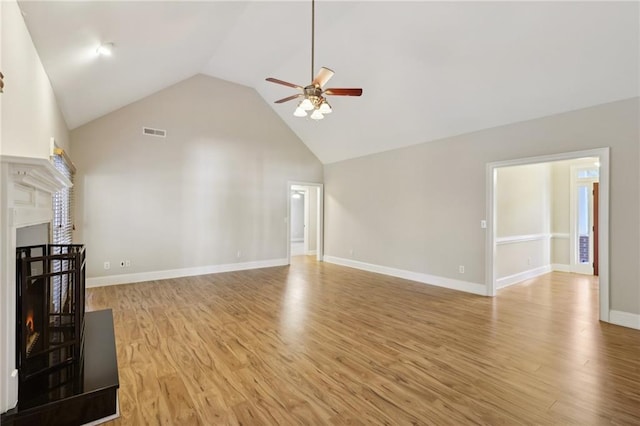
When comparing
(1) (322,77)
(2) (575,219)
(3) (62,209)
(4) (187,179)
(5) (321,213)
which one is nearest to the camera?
(1) (322,77)

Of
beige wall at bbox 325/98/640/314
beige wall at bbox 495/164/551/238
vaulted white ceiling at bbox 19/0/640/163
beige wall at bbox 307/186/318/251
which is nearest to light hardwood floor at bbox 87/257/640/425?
beige wall at bbox 325/98/640/314

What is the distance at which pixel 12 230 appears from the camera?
1816 mm

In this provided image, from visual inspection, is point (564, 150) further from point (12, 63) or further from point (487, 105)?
point (12, 63)

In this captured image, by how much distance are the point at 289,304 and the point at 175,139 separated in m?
4.19

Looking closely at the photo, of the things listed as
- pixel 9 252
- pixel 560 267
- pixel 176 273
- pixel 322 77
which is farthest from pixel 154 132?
pixel 560 267

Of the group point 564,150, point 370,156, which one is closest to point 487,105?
point 564,150

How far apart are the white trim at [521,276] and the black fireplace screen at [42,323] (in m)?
5.86

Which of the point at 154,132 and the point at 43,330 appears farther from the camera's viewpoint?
the point at 154,132

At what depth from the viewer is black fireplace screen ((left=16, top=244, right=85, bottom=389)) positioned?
1952 millimetres

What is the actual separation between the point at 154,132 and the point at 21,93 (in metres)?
3.76

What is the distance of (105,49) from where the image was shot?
10.3 feet

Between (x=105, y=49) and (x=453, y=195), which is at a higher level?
(x=105, y=49)

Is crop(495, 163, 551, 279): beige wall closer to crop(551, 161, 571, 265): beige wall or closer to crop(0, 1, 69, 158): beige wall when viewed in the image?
crop(551, 161, 571, 265): beige wall

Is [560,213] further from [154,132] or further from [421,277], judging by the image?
[154,132]
